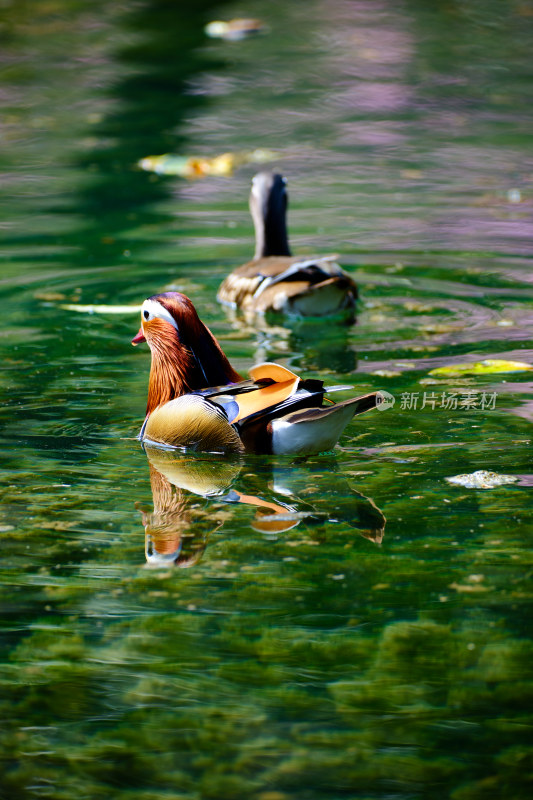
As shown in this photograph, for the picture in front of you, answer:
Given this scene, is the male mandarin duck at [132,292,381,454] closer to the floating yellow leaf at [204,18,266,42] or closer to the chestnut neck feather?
the chestnut neck feather

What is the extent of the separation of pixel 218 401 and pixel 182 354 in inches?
16.4

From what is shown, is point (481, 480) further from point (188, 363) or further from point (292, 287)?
point (292, 287)

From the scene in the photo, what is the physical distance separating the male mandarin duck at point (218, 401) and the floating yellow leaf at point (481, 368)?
1166 millimetres

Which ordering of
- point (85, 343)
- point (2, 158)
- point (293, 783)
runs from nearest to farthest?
1. point (293, 783)
2. point (85, 343)
3. point (2, 158)

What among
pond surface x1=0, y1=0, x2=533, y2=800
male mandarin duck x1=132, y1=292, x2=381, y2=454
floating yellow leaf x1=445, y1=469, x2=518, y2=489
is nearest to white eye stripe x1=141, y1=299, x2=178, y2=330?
male mandarin duck x1=132, y1=292, x2=381, y2=454

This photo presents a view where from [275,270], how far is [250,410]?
10.6ft

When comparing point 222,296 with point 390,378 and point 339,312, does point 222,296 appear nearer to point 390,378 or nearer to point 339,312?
point 339,312

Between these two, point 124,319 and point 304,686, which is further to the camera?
point 124,319

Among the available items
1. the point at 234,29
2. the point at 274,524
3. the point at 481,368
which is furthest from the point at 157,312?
the point at 234,29

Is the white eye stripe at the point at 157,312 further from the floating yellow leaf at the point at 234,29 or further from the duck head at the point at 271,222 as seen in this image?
the floating yellow leaf at the point at 234,29

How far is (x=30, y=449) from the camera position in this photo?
5.39m

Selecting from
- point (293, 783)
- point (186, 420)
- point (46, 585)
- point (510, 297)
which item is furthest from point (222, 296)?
point (293, 783)

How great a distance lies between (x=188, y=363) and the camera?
17.9ft

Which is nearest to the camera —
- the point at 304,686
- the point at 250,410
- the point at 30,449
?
the point at 304,686
